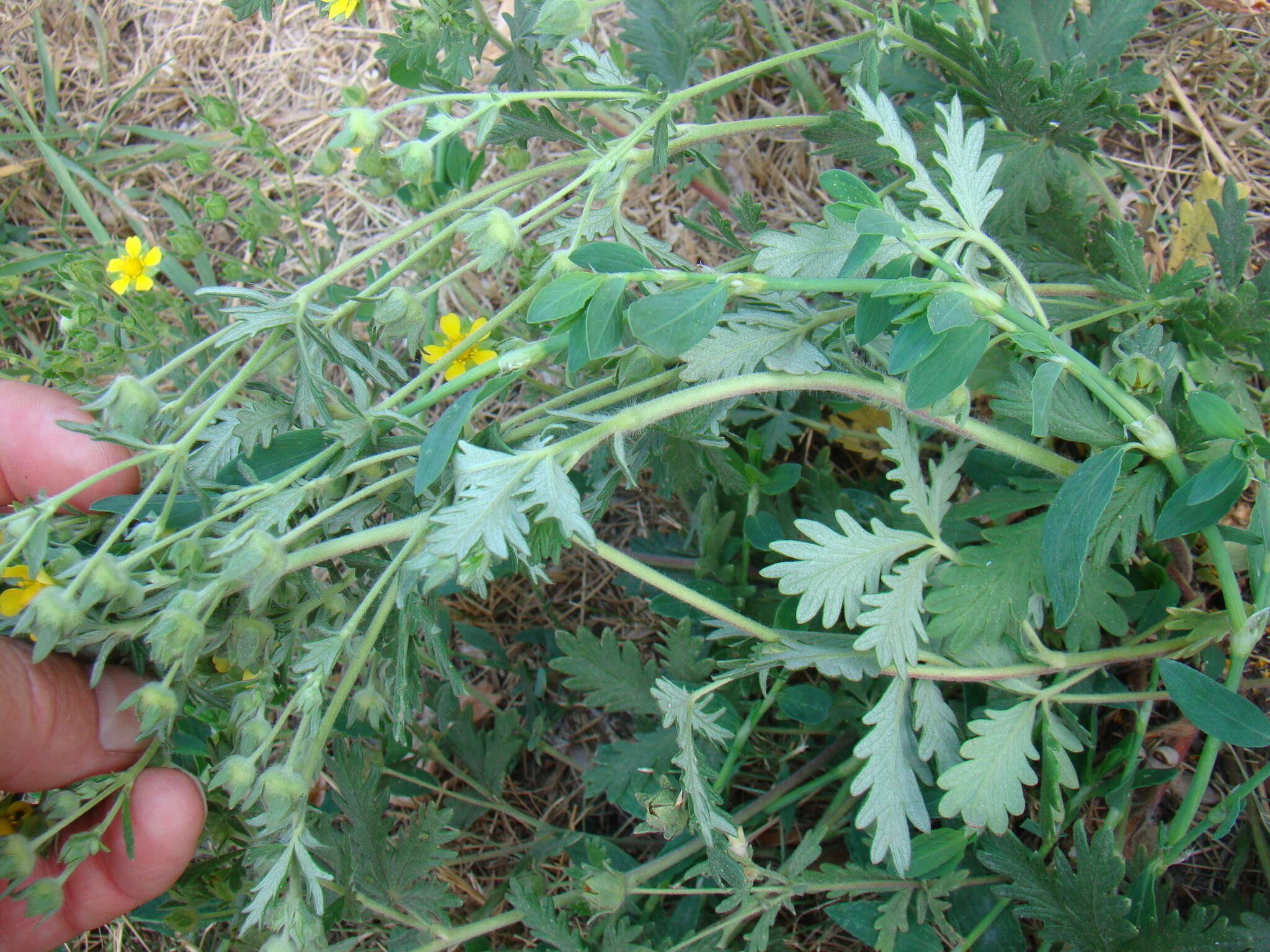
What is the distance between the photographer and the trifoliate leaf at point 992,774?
125cm

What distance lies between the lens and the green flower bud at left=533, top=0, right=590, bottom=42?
1187 mm

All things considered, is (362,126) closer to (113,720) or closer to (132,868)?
(113,720)

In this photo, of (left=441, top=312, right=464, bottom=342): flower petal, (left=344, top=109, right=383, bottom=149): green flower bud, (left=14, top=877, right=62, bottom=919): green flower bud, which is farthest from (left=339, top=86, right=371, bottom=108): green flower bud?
(left=14, top=877, right=62, bottom=919): green flower bud

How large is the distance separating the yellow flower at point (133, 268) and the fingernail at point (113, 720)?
851mm

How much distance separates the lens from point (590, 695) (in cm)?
167

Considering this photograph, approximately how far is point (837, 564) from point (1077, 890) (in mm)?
611

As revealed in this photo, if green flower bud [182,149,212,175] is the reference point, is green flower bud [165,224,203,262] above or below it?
below

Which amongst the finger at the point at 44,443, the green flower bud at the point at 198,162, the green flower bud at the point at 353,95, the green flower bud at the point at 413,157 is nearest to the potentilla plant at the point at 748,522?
the green flower bud at the point at 413,157

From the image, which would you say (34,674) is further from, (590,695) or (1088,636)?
(1088,636)

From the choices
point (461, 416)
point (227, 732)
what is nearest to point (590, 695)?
point (227, 732)

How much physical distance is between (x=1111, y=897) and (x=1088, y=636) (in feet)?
1.23

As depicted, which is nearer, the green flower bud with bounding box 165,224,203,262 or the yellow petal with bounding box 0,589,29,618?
the yellow petal with bounding box 0,589,29,618

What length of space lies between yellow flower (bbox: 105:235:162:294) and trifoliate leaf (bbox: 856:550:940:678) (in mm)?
1612

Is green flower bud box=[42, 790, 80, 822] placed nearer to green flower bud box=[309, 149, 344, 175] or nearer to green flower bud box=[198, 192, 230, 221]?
green flower bud box=[309, 149, 344, 175]
